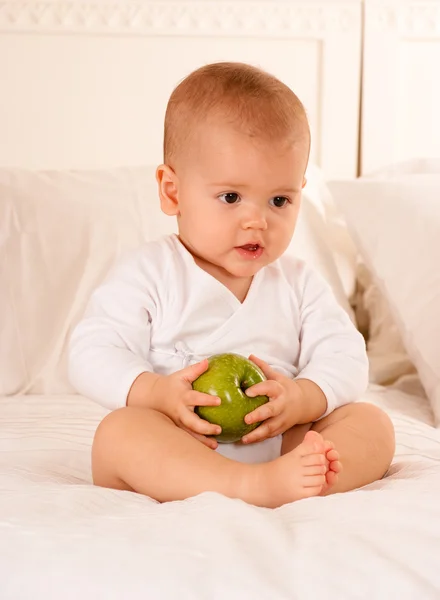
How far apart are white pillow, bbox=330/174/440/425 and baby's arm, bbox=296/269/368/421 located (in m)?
0.36

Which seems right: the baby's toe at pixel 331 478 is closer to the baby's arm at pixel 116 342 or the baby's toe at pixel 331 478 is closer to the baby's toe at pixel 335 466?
the baby's toe at pixel 335 466

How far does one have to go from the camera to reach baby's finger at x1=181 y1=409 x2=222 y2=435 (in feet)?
4.01

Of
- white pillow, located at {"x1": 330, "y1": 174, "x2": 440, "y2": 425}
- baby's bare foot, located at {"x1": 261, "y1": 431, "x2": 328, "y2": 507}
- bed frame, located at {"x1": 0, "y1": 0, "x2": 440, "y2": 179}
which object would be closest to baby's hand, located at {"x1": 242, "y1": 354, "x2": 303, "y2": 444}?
baby's bare foot, located at {"x1": 261, "y1": 431, "x2": 328, "y2": 507}

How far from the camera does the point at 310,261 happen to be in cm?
218

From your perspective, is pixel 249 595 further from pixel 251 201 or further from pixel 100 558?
Answer: pixel 251 201

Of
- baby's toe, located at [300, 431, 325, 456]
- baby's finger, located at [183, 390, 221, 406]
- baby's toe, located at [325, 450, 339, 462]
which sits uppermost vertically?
baby's finger, located at [183, 390, 221, 406]

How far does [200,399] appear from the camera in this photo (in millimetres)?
1221

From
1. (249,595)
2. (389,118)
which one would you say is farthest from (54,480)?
(389,118)

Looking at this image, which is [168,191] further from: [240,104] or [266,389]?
[266,389]

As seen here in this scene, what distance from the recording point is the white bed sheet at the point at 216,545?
83cm

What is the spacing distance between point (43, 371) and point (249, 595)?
1215 millimetres

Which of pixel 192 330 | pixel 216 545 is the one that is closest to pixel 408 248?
pixel 192 330

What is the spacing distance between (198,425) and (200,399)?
0.03 meters

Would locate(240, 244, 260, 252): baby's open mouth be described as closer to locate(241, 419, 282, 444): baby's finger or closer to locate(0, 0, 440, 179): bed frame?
locate(241, 419, 282, 444): baby's finger
